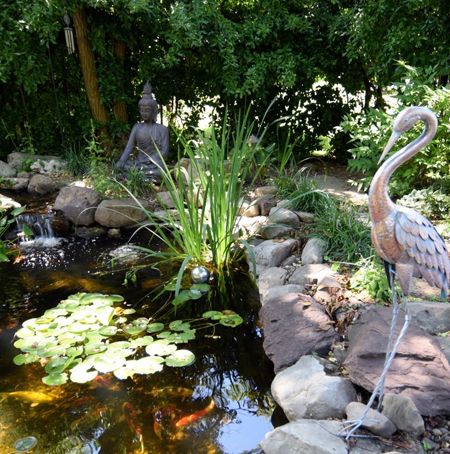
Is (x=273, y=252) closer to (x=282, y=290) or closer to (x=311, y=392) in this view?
(x=282, y=290)

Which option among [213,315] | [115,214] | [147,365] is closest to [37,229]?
[115,214]

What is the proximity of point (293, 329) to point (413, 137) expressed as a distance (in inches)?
80.4

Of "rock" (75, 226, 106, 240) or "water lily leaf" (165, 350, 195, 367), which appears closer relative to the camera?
"water lily leaf" (165, 350, 195, 367)

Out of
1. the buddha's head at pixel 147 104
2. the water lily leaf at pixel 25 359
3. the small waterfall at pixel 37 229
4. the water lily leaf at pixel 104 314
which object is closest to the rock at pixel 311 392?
the water lily leaf at pixel 104 314

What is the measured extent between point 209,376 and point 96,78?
447 cm

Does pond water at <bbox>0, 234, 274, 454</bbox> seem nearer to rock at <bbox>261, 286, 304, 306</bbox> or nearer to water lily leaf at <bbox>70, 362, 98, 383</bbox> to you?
water lily leaf at <bbox>70, 362, 98, 383</bbox>

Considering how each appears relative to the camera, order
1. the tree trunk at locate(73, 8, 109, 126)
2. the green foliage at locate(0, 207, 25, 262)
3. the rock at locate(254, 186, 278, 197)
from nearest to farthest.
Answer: the green foliage at locate(0, 207, 25, 262)
the rock at locate(254, 186, 278, 197)
the tree trunk at locate(73, 8, 109, 126)

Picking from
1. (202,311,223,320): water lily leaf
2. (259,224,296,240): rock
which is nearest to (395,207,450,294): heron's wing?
(202,311,223,320): water lily leaf

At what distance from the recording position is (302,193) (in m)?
4.04

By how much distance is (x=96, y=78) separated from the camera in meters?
5.82

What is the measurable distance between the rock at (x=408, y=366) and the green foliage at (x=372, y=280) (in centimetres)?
33

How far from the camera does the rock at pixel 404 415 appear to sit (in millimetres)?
1771

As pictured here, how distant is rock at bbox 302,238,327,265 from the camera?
10.4ft

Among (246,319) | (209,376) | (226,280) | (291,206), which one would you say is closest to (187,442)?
(209,376)
